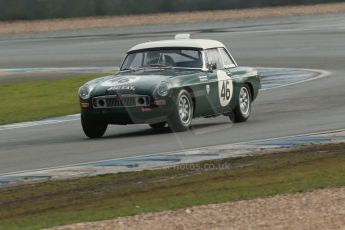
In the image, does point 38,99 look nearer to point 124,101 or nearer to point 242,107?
point 242,107

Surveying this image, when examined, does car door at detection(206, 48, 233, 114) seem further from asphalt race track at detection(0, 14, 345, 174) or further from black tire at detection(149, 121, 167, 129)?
black tire at detection(149, 121, 167, 129)

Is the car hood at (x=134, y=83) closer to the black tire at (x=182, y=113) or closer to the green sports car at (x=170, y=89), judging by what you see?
the green sports car at (x=170, y=89)

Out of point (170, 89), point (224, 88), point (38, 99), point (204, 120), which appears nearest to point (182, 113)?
point (170, 89)

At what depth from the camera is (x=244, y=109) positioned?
1700cm

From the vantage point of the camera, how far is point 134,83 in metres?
15.0

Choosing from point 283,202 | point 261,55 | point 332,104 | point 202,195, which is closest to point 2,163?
point 202,195

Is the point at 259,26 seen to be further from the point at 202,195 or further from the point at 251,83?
the point at 202,195

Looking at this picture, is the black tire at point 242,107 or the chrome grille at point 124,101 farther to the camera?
the black tire at point 242,107

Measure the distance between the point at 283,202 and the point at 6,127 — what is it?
31.1 ft

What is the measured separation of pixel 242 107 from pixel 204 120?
110 cm

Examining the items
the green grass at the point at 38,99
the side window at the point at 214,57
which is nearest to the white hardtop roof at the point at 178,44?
the side window at the point at 214,57

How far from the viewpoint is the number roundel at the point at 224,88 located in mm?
16188

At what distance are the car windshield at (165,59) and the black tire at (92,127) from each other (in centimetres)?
108

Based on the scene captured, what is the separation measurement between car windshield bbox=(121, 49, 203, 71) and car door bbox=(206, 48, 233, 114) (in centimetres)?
24
